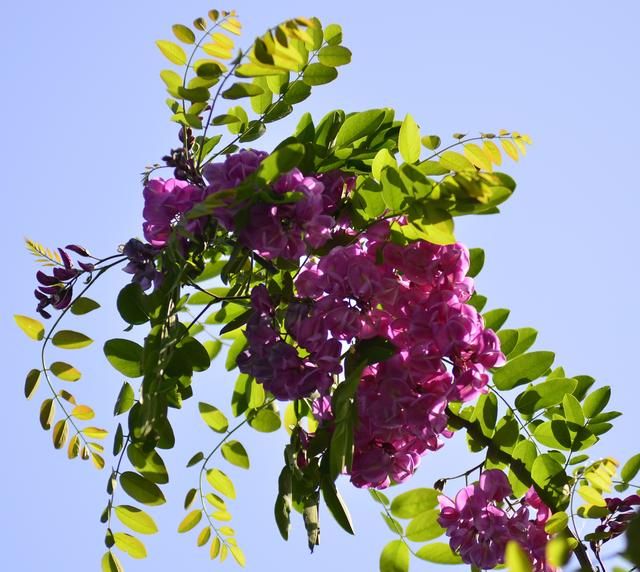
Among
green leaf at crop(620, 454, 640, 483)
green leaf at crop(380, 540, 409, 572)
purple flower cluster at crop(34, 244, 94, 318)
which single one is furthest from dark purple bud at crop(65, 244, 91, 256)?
green leaf at crop(620, 454, 640, 483)

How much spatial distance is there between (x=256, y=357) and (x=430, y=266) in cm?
34

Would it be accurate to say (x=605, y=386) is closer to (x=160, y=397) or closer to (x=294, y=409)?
(x=294, y=409)

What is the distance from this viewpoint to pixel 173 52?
165 cm

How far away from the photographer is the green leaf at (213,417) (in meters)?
1.81

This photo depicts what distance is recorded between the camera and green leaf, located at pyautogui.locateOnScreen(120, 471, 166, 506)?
168cm

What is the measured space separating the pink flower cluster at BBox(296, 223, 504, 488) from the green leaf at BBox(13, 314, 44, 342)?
1.86ft

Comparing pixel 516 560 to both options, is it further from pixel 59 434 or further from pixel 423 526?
pixel 59 434

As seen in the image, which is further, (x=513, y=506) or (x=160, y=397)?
(x=513, y=506)

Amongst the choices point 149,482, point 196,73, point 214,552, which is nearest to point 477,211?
point 196,73

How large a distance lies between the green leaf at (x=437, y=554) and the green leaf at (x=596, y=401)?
40 cm

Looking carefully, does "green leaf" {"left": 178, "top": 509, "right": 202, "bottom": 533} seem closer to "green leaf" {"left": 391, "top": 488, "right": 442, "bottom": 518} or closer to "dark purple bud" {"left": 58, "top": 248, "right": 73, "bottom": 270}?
"green leaf" {"left": 391, "top": 488, "right": 442, "bottom": 518}

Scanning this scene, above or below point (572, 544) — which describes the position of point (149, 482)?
above

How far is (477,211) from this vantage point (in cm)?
139

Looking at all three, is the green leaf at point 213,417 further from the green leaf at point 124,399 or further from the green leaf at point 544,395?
the green leaf at point 544,395
